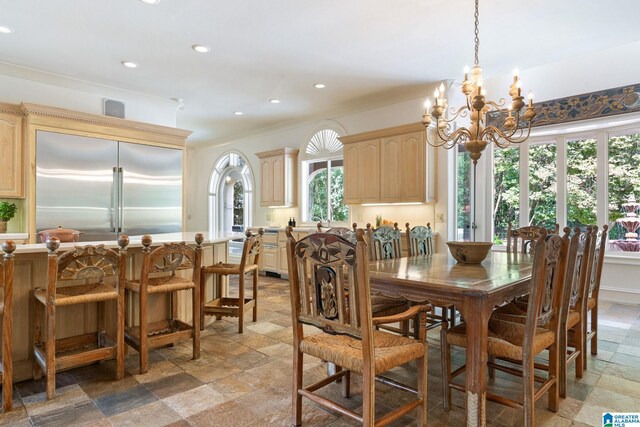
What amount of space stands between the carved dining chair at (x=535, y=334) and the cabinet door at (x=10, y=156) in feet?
16.5

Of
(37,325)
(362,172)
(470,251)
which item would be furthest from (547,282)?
(362,172)

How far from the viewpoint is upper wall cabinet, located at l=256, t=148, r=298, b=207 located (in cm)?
712

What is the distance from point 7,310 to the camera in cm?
212

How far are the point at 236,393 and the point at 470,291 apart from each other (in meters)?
1.54

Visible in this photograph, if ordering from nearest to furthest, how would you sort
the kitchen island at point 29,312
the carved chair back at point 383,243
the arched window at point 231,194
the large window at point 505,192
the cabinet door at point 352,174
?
the kitchen island at point 29,312, the carved chair back at point 383,243, the large window at point 505,192, the cabinet door at point 352,174, the arched window at point 231,194

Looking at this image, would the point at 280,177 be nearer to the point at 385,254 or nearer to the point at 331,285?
the point at 385,254

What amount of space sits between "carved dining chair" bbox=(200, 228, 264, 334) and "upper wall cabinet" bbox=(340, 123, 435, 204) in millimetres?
2314

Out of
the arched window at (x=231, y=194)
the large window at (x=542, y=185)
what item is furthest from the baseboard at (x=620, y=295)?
the arched window at (x=231, y=194)

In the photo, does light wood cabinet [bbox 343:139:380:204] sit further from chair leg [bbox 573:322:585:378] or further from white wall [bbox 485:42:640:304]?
chair leg [bbox 573:322:585:378]

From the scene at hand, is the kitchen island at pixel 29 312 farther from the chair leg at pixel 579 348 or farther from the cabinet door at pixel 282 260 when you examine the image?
the cabinet door at pixel 282 260

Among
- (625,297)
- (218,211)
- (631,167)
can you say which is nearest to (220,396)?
(625,297)

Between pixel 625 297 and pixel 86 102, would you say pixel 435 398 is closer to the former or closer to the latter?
pixel 625 297

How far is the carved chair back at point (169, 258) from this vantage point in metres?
2.64

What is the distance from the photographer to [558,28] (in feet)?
12.2
